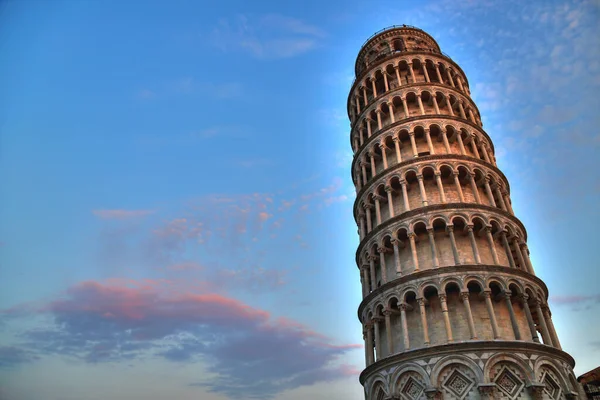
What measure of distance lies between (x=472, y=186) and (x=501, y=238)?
384 centimetres

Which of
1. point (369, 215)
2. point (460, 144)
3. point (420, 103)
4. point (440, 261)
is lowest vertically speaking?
point (440, 261)

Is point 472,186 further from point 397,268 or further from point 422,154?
point 397,268

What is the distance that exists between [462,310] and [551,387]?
17.8ft

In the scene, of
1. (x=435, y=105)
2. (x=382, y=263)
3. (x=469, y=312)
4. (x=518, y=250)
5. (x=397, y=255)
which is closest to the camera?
(x=469, y=312)

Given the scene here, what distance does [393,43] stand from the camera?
42.4 meters

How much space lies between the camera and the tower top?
138ft

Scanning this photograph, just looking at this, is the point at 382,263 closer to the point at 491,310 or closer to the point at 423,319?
the point at 423,319

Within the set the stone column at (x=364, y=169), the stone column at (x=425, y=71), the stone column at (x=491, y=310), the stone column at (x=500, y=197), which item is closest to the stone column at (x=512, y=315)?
the stone column at (x=491, y=310)

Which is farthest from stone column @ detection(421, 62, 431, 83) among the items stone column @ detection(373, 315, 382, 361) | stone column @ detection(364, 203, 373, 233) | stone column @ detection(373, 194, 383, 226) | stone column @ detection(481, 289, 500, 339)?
stone column @ detection(373, 315, 382, 361)

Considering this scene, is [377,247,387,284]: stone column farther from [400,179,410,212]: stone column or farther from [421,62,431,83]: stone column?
[421,62,431,83]: stone column

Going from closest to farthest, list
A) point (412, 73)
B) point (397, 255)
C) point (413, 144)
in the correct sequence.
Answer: point (397, 255) → point (413, 144) → point (412, 73)

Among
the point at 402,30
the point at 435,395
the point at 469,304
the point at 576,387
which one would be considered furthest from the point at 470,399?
the point at 402,30

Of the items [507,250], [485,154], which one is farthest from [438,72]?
[507,250]

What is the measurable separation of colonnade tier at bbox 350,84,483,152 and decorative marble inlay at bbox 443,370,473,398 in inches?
729
